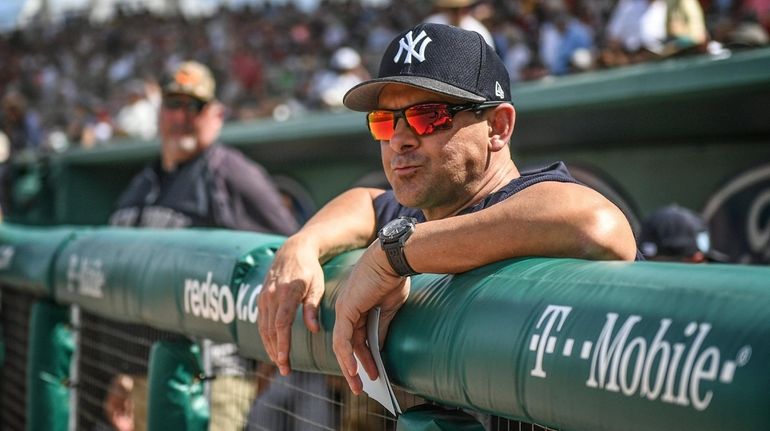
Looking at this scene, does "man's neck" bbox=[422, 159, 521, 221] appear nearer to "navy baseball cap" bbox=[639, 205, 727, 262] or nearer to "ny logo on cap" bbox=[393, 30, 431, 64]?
"ny logo on cap" bbox=[393, 30, 431, 64]

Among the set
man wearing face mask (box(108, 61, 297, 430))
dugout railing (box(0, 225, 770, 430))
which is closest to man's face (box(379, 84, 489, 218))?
dugout railing (box(0, 225, 770, 430))

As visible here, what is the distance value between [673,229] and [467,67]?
A: 249 centimetres

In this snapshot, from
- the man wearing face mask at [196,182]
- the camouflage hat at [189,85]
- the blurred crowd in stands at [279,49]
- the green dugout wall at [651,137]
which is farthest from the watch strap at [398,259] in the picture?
the green dugout wall at [651,137]

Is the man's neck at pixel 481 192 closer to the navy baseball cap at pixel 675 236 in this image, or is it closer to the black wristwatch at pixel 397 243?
the black wristwatch at pixel 397 243

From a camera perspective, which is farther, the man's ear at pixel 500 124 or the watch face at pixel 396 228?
the man's ear at pixel 500 124

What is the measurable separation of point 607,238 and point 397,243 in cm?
34

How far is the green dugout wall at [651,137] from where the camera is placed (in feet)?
16.4

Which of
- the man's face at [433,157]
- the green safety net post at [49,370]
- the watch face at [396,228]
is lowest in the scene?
the green safety net post at [49,370]

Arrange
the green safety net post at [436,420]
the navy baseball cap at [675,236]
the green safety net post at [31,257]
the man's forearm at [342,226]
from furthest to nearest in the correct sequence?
the navy baseball cap at [675,236] < the green safety net post at [31,257] < the man's forearm at [342,226] < the green safety net post at [436,420]

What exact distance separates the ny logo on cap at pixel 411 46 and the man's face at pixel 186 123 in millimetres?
2407

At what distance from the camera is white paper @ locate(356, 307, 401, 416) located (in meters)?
1.67

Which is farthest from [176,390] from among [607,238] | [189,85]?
[189,85]

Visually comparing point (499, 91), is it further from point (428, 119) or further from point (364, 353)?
point (364, 353)

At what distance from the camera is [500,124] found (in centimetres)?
217
